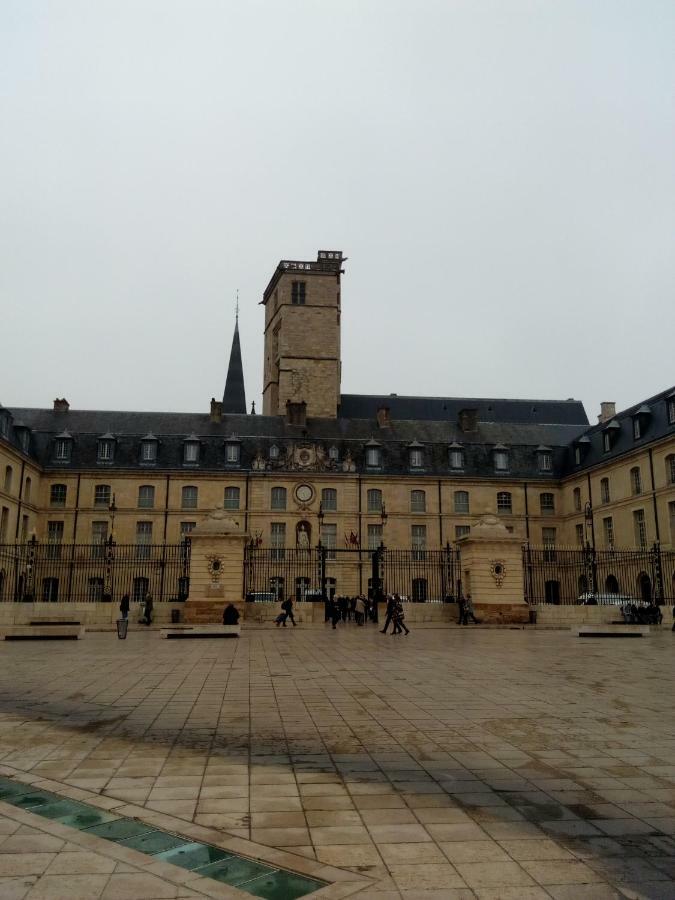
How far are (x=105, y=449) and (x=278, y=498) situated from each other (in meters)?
11.4

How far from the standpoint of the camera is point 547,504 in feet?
163

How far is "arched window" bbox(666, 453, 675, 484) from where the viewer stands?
123ft

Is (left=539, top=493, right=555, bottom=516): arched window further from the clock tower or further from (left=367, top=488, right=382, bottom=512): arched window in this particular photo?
the clock tower

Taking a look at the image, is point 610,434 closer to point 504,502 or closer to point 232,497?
point 504,502

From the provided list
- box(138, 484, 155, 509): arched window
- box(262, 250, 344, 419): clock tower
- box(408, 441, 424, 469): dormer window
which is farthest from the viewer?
box(262, 250, 344, 419): clock tower

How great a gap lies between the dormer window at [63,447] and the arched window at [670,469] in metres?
34.8

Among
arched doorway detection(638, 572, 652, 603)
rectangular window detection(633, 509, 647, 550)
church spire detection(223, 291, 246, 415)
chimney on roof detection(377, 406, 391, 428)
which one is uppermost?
church spire detection(223, 291, 246, 415)

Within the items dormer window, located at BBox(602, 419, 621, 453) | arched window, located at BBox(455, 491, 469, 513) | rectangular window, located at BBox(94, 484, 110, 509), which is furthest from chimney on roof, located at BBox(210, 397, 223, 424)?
dormer window, located at BBox(602, 419, 621, 453)

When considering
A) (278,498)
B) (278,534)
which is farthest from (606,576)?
(278,498)

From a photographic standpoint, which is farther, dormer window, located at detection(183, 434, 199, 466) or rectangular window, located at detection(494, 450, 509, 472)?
rectangular window, located at detection(494, 450, 509, 472)

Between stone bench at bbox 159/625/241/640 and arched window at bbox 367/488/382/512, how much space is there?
27538mm

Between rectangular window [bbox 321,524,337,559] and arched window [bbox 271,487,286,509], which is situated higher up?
arched window [bbox 271,487,286,509]

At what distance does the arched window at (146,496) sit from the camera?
46600 millimetres

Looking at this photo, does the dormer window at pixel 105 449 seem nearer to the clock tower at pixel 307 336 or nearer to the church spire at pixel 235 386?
the clock tower at pixel 307 336
